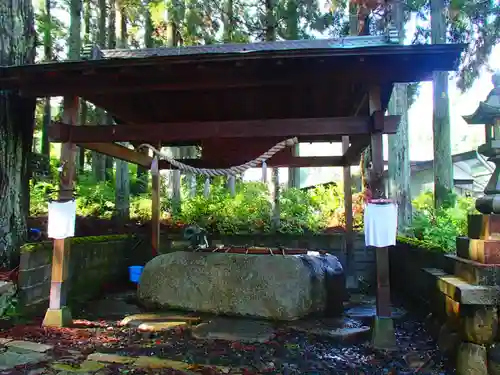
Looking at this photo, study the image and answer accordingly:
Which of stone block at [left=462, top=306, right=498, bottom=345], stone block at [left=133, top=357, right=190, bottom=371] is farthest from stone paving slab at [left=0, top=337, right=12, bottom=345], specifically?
stone block at [left=462, top=306, right=498, bottom=345]

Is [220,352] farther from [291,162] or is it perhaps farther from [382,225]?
[291,162]

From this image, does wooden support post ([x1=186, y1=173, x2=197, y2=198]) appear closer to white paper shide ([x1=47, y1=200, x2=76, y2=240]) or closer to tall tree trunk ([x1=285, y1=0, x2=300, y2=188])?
tall tree trunk ([x1=285, y1=0, x2=300, y2=188])

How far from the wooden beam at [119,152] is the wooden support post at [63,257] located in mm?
323

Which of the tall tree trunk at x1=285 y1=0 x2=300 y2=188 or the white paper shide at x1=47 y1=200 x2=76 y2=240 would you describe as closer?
the white paper shide at x1=47 y1=200 x2=76 y2=240

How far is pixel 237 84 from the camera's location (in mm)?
4871

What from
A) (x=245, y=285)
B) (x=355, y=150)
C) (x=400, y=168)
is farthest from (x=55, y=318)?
(x=400, y=168)

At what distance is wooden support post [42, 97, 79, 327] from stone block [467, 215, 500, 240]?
16.2 feet

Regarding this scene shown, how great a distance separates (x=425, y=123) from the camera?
42.2 metres

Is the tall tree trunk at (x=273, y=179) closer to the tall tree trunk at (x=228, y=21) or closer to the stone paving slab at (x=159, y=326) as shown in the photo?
the tall tree trunk at (x=228, y=21)

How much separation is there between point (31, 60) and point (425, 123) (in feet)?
142

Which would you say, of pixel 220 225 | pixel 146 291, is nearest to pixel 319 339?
pixel 146 291

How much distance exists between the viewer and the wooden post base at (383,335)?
4.34m

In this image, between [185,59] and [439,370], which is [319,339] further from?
[185,59]

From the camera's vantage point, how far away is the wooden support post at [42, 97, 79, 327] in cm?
489
